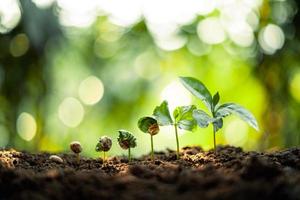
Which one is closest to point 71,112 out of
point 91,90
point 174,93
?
point 91,90

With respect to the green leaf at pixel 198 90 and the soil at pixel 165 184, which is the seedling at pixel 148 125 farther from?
the soil at pixel 165 184

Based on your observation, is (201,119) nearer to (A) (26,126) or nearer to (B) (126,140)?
(B) (126,140)

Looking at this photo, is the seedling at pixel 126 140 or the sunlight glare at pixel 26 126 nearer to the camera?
the seedling at pixel 126 140

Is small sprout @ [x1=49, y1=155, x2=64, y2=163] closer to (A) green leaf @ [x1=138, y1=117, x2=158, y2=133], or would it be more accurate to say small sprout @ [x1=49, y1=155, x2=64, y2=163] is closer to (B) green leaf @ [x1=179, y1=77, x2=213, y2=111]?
(A) green leaf @ [x1=138, y1=117, x2=158, y2=133]

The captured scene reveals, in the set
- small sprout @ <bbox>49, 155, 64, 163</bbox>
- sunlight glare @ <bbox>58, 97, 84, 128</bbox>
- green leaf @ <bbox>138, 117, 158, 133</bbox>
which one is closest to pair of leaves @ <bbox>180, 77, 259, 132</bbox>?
green leaf @ <bbox>138, 117, 158, 133</bbox>

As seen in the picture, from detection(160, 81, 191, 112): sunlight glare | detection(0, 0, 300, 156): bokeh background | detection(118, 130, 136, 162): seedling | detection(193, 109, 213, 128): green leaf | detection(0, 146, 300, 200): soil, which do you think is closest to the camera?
detection(0, 146, 300, 200): soil

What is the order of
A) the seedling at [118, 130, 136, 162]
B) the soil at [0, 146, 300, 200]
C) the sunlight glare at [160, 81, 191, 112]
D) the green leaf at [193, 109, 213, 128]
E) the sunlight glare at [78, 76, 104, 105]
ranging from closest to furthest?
1. the soil at [0, 146, 300, 200]
2. the green leaf at [193, 109, 213, 128]
3. the seedling at [118, 130, 136, 162]
4. the sunlight glare at [160, 81, 191, 112]
5. the sunlight glare at [78, 76, 104, 105]

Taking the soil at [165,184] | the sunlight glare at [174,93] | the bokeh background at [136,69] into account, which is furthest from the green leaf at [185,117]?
the sunlight glare at [174,93]
